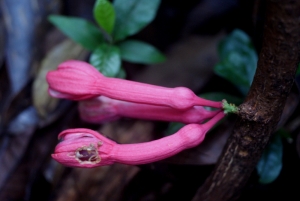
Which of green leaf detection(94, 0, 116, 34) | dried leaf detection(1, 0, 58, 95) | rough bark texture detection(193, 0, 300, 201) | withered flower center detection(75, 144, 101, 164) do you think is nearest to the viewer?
rough bark texture detection(193, 0, 300, 201)

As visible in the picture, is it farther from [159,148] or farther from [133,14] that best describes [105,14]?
Answer: [159,148]

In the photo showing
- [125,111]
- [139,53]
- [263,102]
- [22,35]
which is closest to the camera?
[263,102]

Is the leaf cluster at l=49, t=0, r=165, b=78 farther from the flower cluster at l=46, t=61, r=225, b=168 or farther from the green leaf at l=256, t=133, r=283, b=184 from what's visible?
the green leaf at l=256, t=133, r=283, b=184

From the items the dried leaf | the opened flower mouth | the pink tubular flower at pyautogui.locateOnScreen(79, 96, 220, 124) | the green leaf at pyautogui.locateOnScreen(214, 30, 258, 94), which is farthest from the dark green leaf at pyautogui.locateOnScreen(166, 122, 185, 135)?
the dried leaf

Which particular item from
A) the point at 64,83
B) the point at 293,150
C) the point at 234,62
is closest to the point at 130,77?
the point at 234,62

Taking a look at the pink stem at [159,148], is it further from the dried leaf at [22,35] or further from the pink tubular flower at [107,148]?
the dried leaf at [22,35]

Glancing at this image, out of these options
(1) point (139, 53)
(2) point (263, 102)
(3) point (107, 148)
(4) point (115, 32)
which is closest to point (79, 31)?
(4) point (115, 32)
